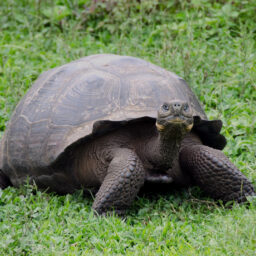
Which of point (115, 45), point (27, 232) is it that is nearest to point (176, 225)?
point (27, 232)

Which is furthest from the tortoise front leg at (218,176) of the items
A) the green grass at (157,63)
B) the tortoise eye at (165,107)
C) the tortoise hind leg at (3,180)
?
the tortoise hind leg at (3,180)

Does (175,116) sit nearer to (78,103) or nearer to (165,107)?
(165,107)

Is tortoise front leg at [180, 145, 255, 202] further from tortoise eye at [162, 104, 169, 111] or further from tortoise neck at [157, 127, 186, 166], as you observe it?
tortoise eye at [162, 104, 169, 111]

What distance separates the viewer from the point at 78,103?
4.17m

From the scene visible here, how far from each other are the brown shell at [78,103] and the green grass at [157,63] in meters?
0.34

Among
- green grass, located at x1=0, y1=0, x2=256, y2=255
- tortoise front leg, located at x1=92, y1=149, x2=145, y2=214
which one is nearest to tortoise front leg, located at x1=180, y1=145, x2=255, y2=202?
green grass, located at x1=0, y1=0, x2=256, y2=255

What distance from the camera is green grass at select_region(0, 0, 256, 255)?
10.7 ft

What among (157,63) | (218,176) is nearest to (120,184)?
(218,176)

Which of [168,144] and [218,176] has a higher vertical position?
[168,144]

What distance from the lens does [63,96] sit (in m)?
4.29

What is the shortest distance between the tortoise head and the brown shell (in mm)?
377

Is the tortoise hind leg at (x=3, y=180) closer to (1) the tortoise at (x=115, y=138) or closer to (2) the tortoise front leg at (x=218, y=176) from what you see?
(1) the tortoise at (x=115, y=138)

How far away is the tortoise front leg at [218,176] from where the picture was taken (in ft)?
12.7

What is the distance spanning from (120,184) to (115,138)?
1.63 feet
